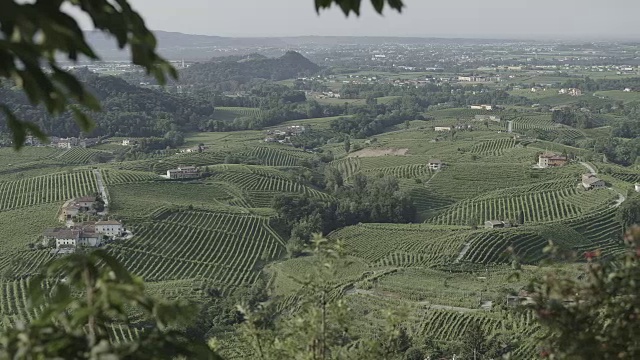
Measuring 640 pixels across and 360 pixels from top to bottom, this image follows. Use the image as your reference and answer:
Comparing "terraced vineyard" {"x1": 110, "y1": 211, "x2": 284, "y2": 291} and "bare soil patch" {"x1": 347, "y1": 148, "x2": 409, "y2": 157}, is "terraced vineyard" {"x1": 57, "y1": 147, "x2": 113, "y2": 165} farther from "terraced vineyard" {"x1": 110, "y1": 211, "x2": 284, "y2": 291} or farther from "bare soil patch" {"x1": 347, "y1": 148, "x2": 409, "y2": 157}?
"terraced vineyard" {"x1": 110, "y1": 211, "x2": 284, "y2": 291}

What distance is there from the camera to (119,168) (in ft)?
149

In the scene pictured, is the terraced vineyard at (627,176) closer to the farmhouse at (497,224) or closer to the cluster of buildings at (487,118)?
the farmhouse at (497,224)

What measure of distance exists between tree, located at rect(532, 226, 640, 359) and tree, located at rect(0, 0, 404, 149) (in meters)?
1.74

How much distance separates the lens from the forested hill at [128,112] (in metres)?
61.4

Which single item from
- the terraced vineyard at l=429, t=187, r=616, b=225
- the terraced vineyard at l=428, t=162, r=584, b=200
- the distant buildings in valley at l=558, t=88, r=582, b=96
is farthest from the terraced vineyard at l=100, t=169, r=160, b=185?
the distant buildings in valley at l=558, t=88, r=582, b=96

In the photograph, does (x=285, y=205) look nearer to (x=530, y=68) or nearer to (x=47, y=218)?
(x=47, y=218)

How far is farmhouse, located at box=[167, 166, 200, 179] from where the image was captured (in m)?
43.8

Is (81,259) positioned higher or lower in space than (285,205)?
higher

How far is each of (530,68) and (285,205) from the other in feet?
374

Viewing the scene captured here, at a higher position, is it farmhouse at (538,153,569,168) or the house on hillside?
farmhouse at (538,153,569,168)

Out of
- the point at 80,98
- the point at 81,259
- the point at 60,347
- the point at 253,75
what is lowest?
the point at 253,75

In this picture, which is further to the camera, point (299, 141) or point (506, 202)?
point (299, 141)

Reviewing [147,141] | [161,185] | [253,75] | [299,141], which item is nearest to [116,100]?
[147,141]

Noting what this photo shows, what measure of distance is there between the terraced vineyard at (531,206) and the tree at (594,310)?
34.0m
